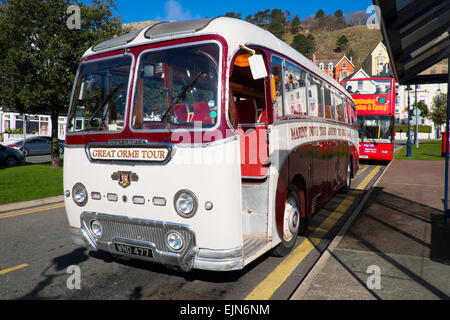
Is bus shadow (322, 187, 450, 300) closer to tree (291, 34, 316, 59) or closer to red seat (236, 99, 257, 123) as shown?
red seat (236, 99, 257, 123)

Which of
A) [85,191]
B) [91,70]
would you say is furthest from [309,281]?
[91,70]

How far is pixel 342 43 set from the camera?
14838 centimetres

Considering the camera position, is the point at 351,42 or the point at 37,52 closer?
the point at 37,52

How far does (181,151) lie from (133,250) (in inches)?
49.3

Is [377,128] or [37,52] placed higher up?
[37,52]

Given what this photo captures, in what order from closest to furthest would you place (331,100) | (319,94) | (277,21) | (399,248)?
Result: (399,248), (319,94), (331,100), (277,21)

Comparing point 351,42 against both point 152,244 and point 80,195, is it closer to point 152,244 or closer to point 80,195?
point 80,195

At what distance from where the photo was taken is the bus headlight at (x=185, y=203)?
3.62m

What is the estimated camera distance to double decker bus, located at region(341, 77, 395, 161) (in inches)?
708

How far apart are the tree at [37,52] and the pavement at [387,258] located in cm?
1184

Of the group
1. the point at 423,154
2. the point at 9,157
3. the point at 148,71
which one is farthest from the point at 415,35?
the point at 423,154

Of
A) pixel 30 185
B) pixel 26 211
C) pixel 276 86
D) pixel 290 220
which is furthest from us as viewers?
pixel 30 185

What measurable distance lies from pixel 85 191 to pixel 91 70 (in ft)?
5.12

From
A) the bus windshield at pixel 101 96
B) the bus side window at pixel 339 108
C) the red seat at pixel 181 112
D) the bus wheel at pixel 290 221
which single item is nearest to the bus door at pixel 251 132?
the red seat at pixel 181 112
